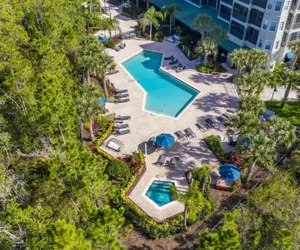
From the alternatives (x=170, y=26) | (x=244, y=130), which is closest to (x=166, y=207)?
(x=244, y=130)

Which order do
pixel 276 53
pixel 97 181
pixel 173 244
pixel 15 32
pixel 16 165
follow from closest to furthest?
pixel 97 181
pixel 173 244
pixel 16 165
pixel 15 32
pixel 276 53

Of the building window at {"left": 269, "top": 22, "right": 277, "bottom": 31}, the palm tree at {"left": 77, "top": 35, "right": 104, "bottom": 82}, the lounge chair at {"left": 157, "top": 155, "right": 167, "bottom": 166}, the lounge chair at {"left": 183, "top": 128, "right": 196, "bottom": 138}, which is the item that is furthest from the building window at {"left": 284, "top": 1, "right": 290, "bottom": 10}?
the lounge chair at {"left": 157, "top": 155, "right": 167, "bottom": 166}

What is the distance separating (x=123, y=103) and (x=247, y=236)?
25.1m

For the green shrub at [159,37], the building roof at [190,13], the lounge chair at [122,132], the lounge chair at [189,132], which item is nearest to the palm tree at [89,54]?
the lounge chair at [122,132]

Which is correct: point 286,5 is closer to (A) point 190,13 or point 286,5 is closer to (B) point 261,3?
(B) point 261,3

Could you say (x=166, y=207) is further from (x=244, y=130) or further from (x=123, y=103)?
(x=123, y=103)

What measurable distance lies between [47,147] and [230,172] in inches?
708

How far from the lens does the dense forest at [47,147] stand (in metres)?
19.2

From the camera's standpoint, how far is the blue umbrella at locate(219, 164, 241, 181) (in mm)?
29108

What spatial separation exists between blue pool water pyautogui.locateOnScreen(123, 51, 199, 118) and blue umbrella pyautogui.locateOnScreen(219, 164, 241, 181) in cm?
1235

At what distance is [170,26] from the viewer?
2269 inches

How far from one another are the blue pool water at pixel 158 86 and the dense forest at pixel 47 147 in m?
10.6

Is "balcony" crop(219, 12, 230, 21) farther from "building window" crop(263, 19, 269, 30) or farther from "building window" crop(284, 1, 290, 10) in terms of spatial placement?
"building window" crop(284, 1, 290, 10)

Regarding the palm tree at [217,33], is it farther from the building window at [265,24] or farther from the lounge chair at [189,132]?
the lounge chair at [189,132]
